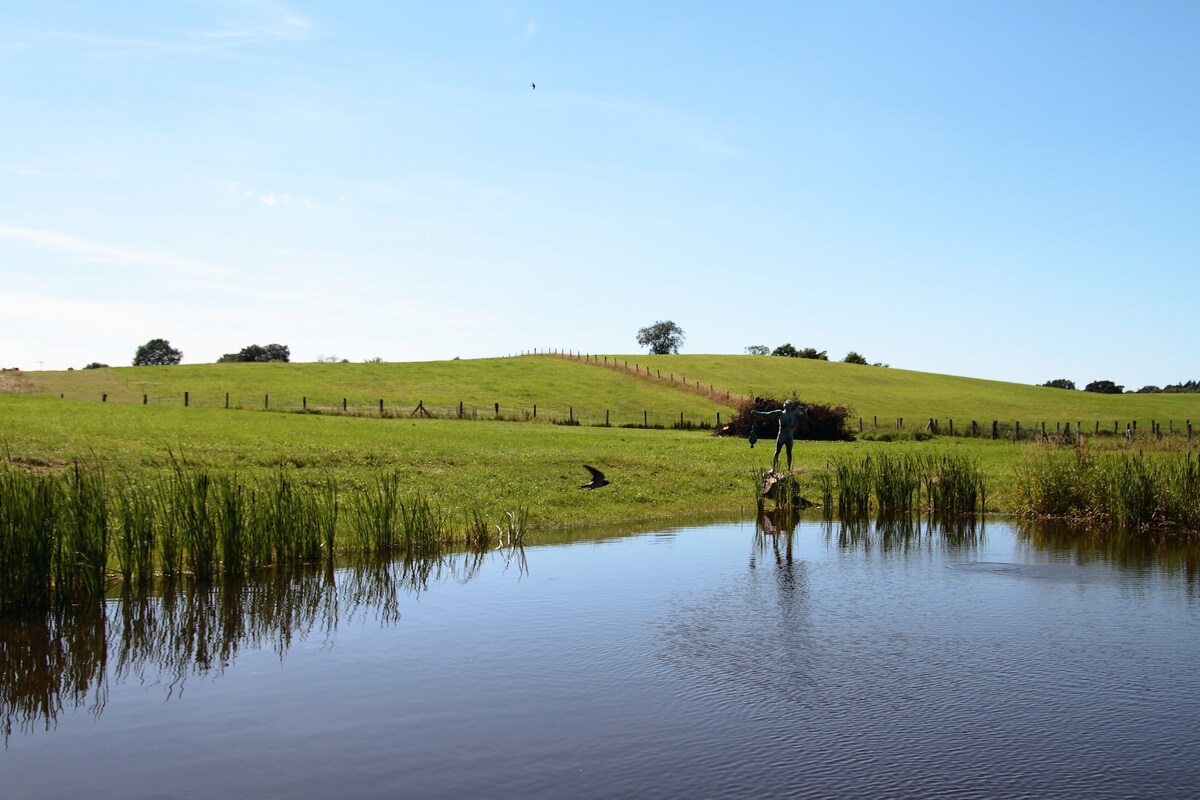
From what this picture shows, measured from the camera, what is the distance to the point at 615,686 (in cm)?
1189

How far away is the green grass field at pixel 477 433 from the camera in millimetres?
29500

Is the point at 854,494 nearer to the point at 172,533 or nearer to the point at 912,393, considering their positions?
the point at 172,533

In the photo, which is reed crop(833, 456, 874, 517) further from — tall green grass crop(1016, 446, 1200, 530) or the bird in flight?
the bird in flight

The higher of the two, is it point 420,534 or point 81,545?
point 81,545

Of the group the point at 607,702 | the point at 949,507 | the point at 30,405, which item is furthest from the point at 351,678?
the point at 30,405

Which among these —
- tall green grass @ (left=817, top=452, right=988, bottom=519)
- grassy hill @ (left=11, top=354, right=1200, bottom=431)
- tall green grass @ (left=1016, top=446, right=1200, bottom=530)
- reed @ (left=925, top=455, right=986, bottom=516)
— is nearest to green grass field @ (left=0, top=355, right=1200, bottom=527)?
grassy hill @ (left=11, top=354, right=1200, bottom=431)

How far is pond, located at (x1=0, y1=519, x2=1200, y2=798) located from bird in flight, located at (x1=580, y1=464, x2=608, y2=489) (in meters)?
11.5

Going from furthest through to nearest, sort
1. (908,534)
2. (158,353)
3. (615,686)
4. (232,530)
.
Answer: (158,353), (908,534), (232,530), (615,686)

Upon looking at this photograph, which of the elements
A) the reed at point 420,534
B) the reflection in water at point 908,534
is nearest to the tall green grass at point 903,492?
the reflection in water at point 908,534

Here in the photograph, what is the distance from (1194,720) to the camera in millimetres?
10727

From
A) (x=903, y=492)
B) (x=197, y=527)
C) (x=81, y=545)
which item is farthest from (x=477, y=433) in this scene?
(x=81, y=545)

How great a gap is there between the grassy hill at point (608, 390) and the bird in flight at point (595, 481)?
125 ft

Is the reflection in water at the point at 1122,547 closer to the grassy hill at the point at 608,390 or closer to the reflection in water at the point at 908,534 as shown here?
the reflection in water at the point at 908,534

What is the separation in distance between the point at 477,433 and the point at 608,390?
156ft
